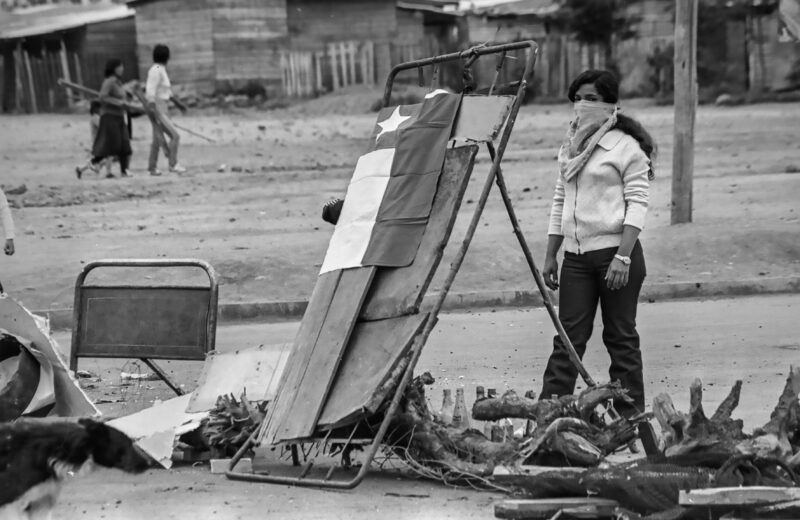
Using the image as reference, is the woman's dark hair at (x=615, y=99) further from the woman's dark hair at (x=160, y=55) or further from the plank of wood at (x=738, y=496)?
the woman's dark hair at (x=160, y=55)

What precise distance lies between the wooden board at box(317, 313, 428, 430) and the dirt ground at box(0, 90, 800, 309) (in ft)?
18.7

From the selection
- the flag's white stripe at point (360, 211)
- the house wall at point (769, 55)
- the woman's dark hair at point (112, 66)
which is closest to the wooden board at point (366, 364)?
the flag's white stripe at point (360, 211)

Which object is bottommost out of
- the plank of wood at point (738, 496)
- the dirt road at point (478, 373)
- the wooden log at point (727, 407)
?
the dirt road at point (478, 373)

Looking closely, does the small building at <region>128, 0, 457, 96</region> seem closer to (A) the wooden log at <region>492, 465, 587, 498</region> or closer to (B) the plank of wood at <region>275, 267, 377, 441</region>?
(B) the plank of wood at <region>275, 267, 377, 441</region>

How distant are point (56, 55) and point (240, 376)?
39.0 m

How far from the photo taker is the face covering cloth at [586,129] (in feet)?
22.3

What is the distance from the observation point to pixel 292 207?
1761cm

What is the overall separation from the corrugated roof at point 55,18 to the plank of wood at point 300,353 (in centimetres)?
Result: 4022

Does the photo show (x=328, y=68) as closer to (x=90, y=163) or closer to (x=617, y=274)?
(x=90, y=163)

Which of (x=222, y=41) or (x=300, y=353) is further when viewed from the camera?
(x=222, y=41)

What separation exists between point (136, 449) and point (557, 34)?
125ft

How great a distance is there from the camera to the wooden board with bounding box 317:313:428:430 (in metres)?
6.09

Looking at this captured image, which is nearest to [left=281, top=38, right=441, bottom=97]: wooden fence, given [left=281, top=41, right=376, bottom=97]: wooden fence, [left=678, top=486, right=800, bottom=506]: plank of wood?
[left=281, top=41, right=376, bottom=97]: wooden fence

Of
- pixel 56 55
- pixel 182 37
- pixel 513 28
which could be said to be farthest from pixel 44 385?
pixel 513 28
